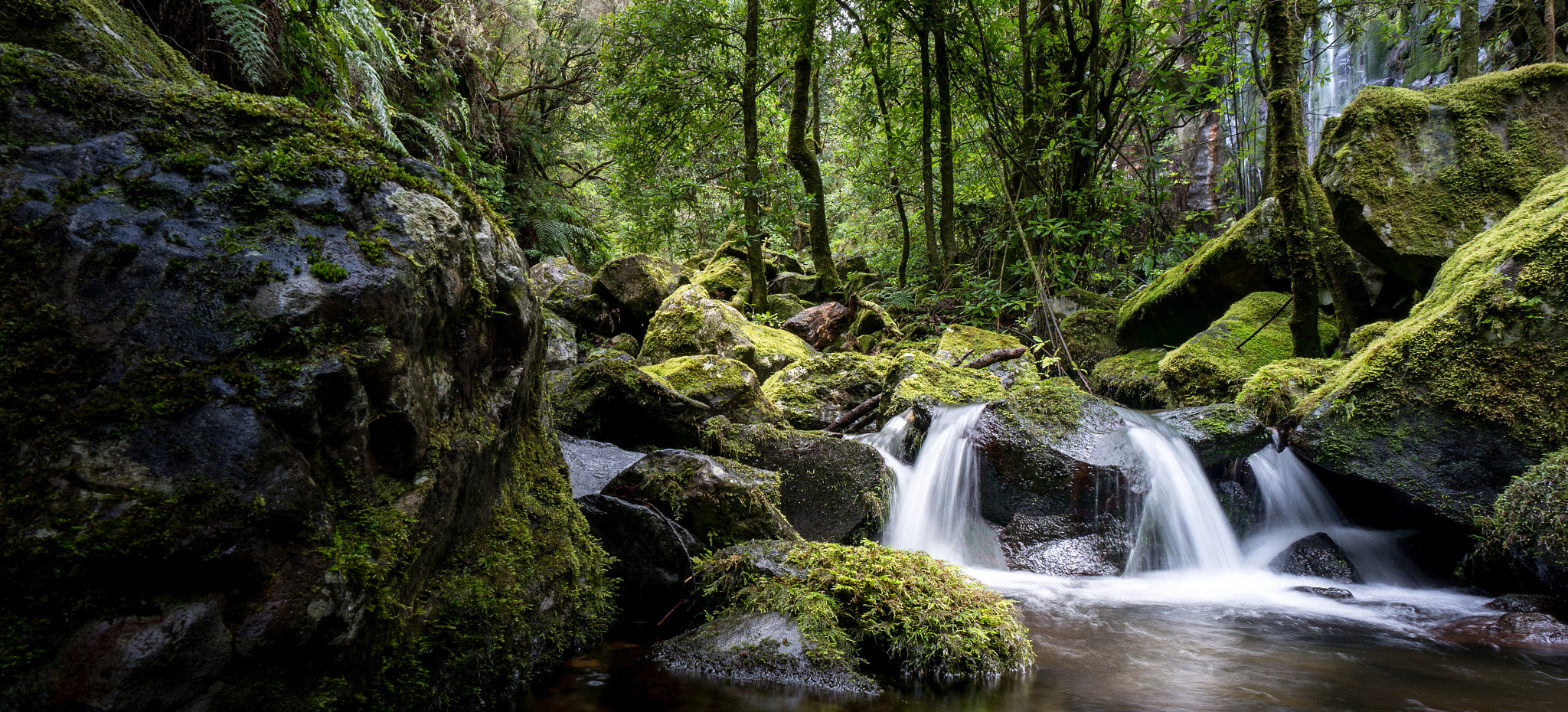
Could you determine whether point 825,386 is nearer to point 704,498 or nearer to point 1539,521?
point 704,498

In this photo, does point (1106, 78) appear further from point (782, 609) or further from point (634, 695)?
point (634, 695)

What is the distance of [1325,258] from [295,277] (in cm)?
777

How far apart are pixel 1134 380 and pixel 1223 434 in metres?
2.57

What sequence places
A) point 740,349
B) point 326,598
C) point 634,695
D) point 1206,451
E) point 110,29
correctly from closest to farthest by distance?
point 326,598 < point 110,29 < point 634,695 < point 1206,451 < point 740,349

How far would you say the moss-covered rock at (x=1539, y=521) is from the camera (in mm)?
3682

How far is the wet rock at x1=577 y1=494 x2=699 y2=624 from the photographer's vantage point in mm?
3197

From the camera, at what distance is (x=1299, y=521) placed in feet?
17.5

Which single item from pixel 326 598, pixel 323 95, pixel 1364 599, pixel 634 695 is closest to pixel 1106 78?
pixel 1364 599

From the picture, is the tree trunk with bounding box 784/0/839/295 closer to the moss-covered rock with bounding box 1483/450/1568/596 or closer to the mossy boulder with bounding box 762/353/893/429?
the mossy boulder with bounding box 762/353/893/429

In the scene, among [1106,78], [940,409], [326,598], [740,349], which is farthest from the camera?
[1106,78]

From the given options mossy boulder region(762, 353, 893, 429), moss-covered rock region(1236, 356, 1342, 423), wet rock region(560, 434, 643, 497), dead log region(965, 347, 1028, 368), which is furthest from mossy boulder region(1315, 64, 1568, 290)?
wet rock region(560, 434, 643, 497)

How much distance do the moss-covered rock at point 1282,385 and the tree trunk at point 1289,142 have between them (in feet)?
2.08

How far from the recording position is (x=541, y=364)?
2988mm

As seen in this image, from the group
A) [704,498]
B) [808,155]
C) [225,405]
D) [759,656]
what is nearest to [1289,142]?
[704,498]
